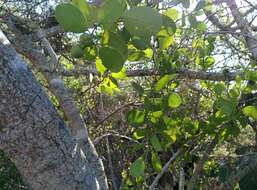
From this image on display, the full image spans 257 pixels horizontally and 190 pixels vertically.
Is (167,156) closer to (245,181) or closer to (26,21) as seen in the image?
(245,181)

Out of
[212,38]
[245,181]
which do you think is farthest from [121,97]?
[212,38]

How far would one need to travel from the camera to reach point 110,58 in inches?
28.9

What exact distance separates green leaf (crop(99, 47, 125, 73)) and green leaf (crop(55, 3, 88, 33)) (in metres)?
0.07

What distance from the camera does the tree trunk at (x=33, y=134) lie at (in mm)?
701

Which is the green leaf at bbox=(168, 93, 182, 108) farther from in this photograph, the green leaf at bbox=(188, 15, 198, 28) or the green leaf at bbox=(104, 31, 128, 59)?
the green leaf at bbox=(104, 31, 128, 59)

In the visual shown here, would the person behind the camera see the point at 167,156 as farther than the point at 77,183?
Yes

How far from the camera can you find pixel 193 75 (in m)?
1.87

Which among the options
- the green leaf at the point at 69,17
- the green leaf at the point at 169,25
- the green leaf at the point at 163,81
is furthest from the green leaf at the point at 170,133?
the green leaf at the point at 69,17

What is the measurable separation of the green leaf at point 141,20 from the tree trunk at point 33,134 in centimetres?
17

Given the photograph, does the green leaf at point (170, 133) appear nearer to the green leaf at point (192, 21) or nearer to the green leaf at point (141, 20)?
the green leaf at point (192, 21)

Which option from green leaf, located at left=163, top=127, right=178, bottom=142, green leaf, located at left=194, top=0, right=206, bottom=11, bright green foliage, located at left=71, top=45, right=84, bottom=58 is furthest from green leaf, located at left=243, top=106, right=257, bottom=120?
bright green foliage, located at left=71, top=45, right=84, bottom=58

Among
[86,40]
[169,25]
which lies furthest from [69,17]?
[169,25]

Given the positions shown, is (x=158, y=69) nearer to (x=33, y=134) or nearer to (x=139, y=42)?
(x=139, y=42)

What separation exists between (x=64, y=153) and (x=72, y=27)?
193mm
